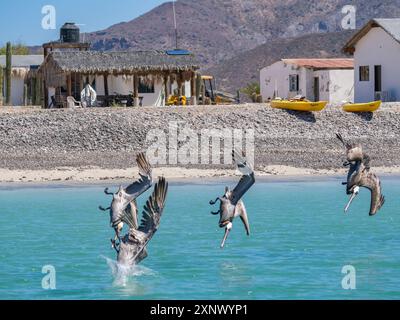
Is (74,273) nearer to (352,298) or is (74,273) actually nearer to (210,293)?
(210,293)

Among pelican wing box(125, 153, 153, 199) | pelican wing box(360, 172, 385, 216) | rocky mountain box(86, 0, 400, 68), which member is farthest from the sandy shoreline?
rocky mountain box(86, 0, 400, 68)

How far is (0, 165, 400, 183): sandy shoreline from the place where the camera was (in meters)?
37.6

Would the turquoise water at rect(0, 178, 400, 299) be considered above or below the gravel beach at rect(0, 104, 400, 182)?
below

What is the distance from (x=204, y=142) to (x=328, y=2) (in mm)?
104171

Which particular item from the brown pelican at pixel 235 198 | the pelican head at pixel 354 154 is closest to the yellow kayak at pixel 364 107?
the pelican head at pixel 354 154

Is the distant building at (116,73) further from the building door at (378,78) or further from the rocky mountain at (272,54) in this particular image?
the rocky mountain at (272,54)

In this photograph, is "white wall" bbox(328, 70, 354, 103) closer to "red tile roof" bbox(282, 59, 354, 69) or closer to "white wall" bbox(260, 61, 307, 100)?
"red tile roof" bbox(282, 59, 354, 69)

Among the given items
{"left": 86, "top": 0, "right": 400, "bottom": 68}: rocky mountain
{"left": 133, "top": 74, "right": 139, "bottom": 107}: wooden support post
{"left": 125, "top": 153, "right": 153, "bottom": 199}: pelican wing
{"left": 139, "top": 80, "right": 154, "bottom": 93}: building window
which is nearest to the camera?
{"left": 125, "top": 153, "right": 153, "bottom": 199}: pelican wing

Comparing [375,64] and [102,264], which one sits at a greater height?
[375,64]

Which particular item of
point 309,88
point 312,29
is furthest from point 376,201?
point 312,29

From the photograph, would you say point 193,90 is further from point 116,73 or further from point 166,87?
point 116,73

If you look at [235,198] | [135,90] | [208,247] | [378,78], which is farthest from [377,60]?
[235,198]

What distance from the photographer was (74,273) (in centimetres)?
2248

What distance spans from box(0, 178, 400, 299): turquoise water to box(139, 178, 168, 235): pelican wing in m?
1.27
